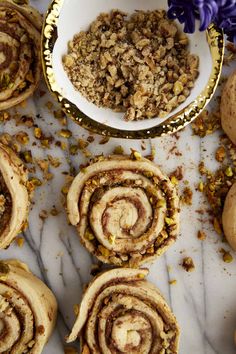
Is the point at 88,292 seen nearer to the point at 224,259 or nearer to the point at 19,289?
the point at 19,289

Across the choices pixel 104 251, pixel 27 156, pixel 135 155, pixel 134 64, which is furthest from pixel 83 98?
pixel 104 251

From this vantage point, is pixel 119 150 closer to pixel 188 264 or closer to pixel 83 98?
pixel 83 98

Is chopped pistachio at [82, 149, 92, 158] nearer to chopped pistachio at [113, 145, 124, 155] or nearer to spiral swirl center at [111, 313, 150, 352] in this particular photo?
chopped pistachio at [113, 145, 124, 155]

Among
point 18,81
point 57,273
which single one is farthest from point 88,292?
point 18,81

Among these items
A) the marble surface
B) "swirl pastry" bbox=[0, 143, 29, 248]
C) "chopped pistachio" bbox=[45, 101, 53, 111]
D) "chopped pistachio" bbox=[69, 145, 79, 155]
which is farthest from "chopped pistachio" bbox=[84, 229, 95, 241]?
"chopped pistachio" bbox=[45, 101, 53, 111]

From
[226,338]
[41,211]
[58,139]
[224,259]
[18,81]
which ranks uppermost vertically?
[18,81]

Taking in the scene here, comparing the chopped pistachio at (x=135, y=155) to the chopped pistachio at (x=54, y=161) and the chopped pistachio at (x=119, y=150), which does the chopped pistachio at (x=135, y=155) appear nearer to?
the chopped pistachio at (x=119, y=150)
